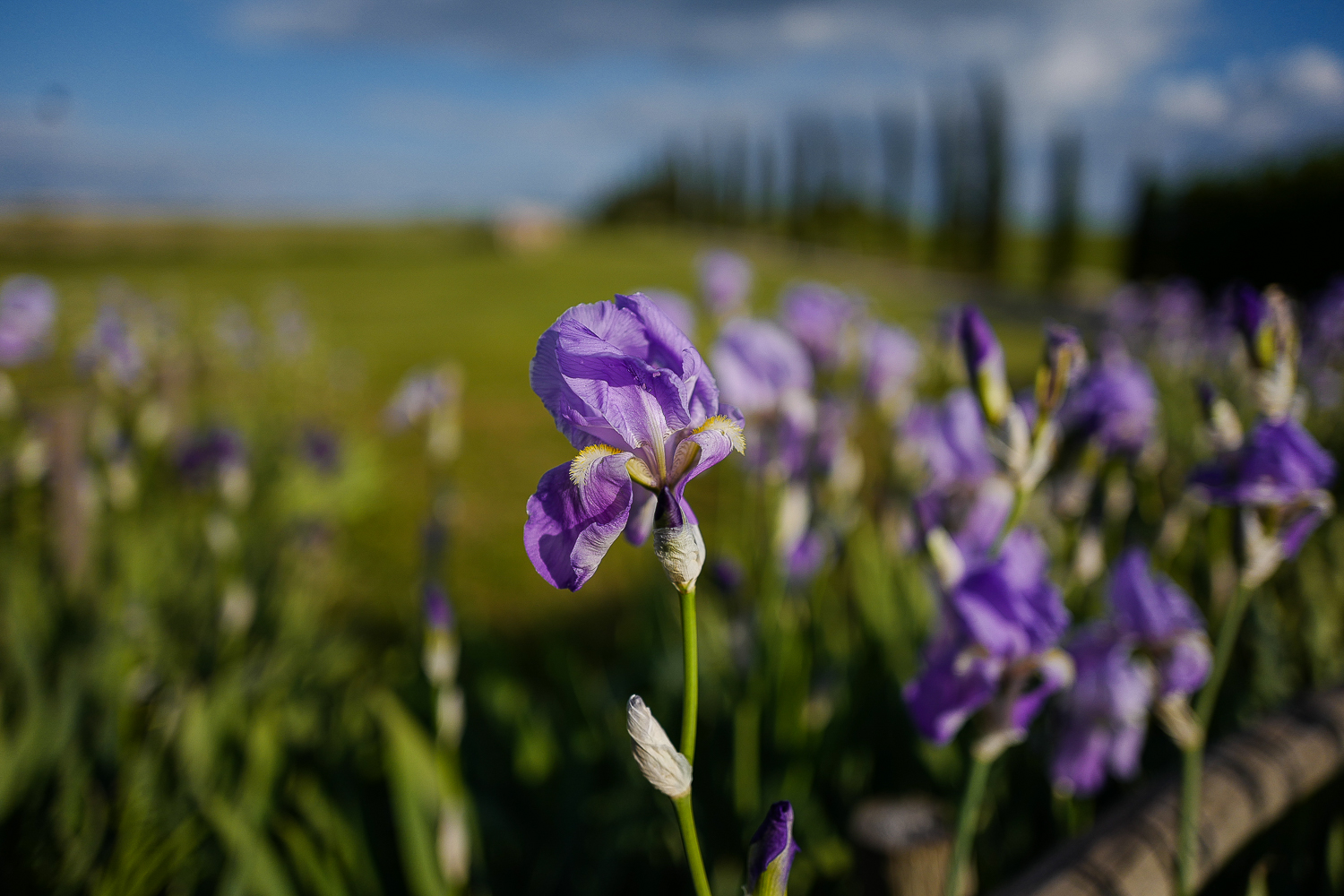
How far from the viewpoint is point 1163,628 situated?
1.27 meters

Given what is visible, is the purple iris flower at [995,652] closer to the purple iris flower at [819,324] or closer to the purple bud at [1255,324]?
the purple bud at [1255,324]

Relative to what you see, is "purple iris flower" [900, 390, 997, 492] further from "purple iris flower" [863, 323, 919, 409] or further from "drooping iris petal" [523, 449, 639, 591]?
"drooping iris petal" [523, 449, 639, 591]

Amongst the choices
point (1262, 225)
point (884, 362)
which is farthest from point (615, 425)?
point (1262, 225)

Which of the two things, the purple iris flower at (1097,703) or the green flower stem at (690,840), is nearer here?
the green flower stem at (690,840)

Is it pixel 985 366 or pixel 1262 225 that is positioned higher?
pixel 985 366

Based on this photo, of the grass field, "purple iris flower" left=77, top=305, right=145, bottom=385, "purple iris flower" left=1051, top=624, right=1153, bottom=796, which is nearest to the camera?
"purple iris flower" left=1051, top=624, right=1153, bottom=796

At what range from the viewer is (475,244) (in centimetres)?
4262

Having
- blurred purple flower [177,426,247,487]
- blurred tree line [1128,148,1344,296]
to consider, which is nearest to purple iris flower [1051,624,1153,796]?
blurred purple flower [177,426,247,487]

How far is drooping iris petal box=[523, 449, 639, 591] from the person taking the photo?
2.15 feet

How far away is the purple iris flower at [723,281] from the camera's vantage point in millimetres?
2797

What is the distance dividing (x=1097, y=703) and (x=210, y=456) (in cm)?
334

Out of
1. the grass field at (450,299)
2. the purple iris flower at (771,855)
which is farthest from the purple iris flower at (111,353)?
the purple iris flower at (771,855)

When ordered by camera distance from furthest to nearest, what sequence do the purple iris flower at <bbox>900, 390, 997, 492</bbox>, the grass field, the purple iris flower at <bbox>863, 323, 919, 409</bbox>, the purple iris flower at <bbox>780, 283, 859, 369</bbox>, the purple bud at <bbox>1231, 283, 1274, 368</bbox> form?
the grass field < the purple iris flower at <bbox>863, 323, 919, 409</bbox> < the purple iris flower at <bbox>780, 283, 859, 369</bbox> < the purple iris flower at <bbox>900, 390, 997, 492</bbox> < the purple bud at <bbox>1231, 283, 1274, 368</bbox>

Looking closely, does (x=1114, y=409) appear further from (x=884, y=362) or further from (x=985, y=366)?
(x=884, y=362)
